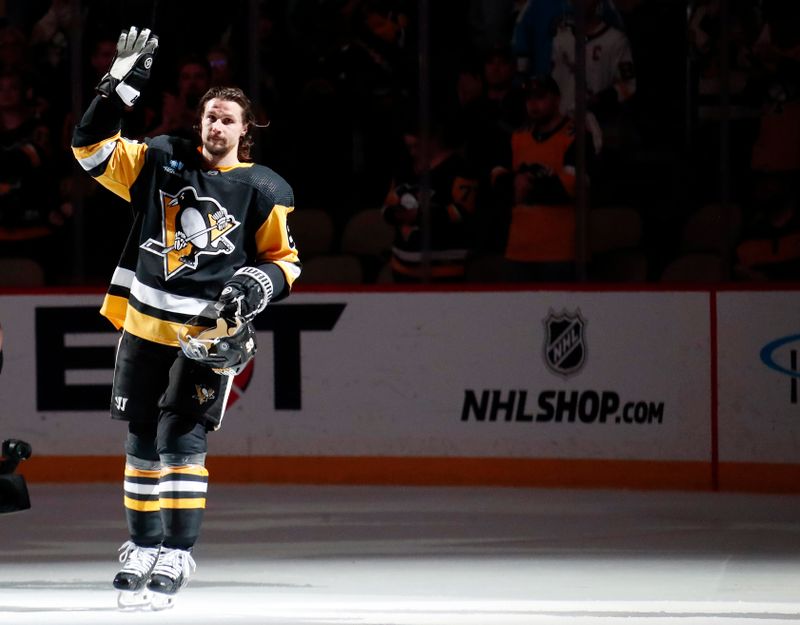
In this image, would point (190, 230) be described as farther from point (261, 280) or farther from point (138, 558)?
point (138, 558)

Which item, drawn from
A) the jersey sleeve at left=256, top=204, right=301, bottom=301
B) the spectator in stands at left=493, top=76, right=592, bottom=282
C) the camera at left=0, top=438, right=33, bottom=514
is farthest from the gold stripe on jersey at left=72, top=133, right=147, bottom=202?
the spectator in stands at left=493, top=76, right=592, bottom=282

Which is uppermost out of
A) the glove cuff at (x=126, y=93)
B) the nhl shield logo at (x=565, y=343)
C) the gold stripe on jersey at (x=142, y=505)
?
the glove cuff at (x=126, y=93)

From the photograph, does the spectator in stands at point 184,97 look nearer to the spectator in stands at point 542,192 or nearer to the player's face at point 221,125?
the spectator in stands at point 542,192

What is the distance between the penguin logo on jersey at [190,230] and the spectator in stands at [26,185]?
4.35 m

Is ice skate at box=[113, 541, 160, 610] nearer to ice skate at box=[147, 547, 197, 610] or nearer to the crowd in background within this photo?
ice skate at box=[147, 547, 197, 610]

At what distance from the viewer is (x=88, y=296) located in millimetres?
8109

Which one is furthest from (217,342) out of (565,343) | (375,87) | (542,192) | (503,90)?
(375,87)

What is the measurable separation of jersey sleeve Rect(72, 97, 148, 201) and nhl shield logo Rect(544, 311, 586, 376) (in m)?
3.24

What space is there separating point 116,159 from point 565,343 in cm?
336

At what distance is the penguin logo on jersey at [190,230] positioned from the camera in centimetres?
483

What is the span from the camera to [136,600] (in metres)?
4.82

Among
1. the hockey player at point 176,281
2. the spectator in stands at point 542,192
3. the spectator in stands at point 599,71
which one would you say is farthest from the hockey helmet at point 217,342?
the spectator in stands at point 599,71

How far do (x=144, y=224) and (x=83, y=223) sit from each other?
4172 millimetres

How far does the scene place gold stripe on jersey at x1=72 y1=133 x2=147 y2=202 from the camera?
4871 millimetres
